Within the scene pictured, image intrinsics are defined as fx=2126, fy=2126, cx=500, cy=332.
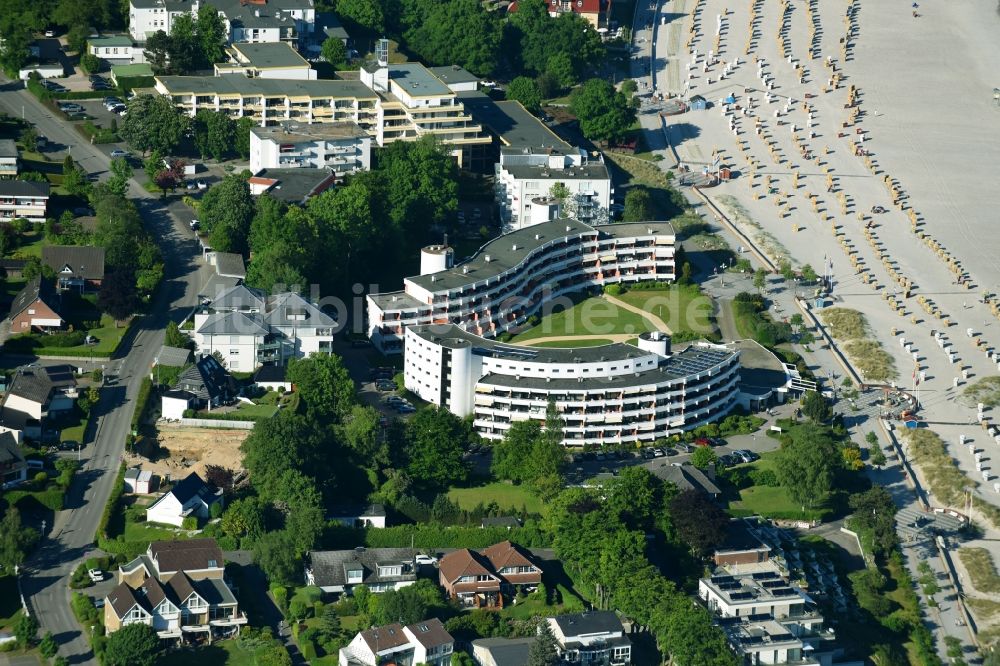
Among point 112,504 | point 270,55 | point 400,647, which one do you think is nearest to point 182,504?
point 112,504

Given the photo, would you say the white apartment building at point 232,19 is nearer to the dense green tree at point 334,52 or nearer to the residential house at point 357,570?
the dense green tree at point 334,52

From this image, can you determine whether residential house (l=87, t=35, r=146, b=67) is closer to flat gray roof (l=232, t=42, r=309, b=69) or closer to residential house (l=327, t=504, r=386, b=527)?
flat gray roof (l=232, t=42, r=309, b=69)

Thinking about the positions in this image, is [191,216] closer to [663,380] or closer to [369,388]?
[369,388]

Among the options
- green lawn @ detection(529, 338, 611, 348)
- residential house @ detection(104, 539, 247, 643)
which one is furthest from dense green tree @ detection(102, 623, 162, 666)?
green lawn @ detection(529, 338, 611, 348)

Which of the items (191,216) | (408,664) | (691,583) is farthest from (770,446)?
(191,216)

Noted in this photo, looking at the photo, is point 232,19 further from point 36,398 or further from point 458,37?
point 36,398
